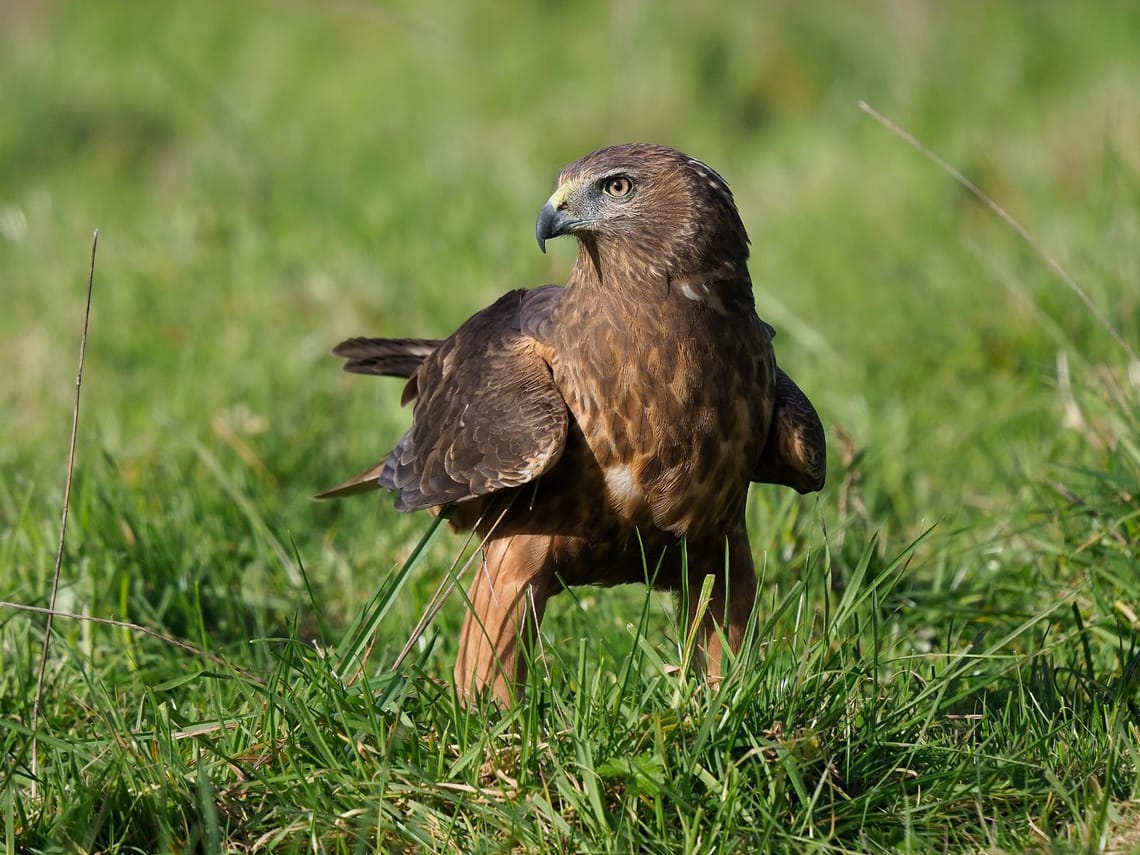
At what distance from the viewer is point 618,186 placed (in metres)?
3.71

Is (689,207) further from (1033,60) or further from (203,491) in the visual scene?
(1033,60)

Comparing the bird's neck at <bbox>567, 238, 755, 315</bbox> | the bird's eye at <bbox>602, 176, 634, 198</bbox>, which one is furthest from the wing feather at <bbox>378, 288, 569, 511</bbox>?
the bird's eye at <bbox>602, 176, 634, 198</bbox>

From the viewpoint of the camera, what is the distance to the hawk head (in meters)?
3.64

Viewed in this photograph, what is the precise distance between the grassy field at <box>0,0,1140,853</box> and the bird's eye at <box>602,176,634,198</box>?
1081 millimetres

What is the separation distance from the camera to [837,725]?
10.3ft

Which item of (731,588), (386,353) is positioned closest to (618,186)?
(731,588)

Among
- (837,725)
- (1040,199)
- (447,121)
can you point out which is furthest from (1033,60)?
(837,725)

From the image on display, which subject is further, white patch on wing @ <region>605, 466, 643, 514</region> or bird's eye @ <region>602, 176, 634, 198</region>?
bird's eye @ <region>602, 176, 634, 198</region>

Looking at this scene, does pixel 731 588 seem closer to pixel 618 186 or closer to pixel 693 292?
pixel 693 292

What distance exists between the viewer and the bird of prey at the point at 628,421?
3557 millimetres

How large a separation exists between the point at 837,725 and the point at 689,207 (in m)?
1.33

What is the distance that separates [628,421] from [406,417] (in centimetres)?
259

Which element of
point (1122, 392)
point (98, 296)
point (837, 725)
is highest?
point (1122, 392)

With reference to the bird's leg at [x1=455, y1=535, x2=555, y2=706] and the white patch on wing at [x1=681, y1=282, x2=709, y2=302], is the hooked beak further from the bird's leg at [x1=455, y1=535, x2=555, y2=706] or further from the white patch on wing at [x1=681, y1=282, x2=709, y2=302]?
the bird's leg at [x1=455, y1=535, x2=555, y2=706]
